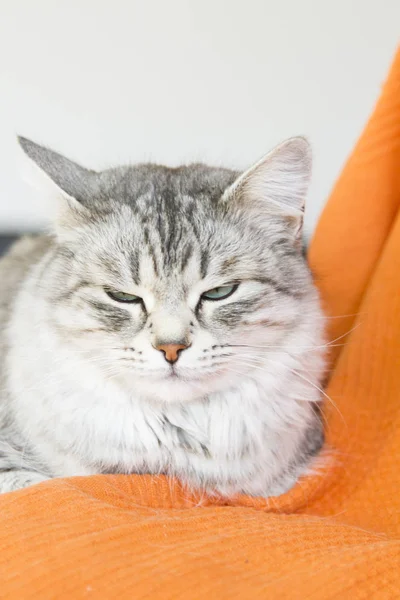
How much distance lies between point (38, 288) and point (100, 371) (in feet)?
0.81

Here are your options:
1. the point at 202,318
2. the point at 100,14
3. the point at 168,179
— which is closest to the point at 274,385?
the point at 202,318

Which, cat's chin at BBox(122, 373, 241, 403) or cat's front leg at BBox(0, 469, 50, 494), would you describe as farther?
cat's front leg at BBox(0, 469, 50, 494)

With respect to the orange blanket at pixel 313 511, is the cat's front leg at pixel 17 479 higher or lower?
lower

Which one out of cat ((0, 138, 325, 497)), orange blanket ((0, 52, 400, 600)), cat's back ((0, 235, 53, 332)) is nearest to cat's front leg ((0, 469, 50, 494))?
cat ((0, 138, 325, 497))

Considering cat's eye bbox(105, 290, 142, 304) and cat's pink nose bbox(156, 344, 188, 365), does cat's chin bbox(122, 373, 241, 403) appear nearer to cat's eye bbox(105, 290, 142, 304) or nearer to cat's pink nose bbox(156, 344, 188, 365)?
cat's pink nose bbox(156, 344, 188, 365)

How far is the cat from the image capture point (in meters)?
1.01

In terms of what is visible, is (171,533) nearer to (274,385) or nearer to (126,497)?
(126,497)

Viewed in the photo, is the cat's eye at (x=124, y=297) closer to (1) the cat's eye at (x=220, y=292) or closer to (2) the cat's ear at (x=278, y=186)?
(1) the cat's eye at (x=220, y=292)

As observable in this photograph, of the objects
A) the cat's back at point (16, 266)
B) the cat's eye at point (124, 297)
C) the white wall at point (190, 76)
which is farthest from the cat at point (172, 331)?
the white wall at point (190, 76)

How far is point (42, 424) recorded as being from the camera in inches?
45.6

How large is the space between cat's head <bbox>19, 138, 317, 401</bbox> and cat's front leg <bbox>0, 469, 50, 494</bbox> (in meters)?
0.27

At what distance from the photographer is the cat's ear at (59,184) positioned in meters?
1.05

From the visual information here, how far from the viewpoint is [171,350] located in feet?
3.09

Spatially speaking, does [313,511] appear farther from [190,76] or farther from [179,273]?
[190,76]
